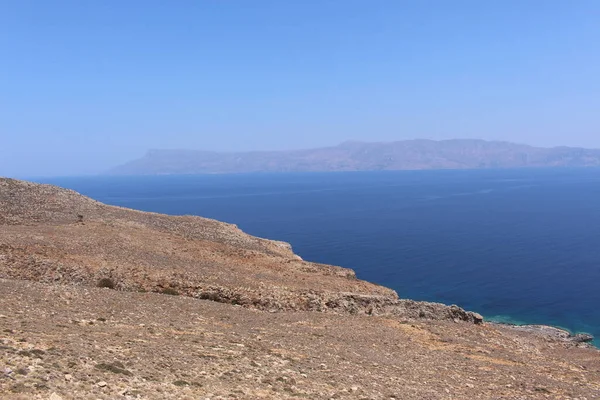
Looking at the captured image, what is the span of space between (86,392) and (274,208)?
16539cm

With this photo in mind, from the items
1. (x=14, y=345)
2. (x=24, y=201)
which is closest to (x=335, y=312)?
(x=14, y=345)

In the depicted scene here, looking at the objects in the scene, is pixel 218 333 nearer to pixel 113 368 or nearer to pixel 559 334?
pixel 113 368

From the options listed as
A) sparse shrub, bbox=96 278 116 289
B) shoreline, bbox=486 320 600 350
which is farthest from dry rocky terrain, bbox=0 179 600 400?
shoreline, bbox=486 320 600 350

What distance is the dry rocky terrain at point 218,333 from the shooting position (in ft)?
43.1

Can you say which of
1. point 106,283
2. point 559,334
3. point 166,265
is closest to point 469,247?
point 559,334

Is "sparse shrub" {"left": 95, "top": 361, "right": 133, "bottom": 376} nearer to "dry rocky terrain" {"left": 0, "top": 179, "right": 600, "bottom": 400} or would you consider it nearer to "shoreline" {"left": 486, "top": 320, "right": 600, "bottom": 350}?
"dry rocky terrain" {"left": 0, "top": 179, "right": 600, "bottom": 400}

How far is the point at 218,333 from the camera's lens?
19.5m

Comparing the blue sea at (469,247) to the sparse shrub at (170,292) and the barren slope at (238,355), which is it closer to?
the barren slope at (238,355)

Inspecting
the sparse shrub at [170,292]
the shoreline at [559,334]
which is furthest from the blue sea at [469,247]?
the sparse shrub at [170,292]

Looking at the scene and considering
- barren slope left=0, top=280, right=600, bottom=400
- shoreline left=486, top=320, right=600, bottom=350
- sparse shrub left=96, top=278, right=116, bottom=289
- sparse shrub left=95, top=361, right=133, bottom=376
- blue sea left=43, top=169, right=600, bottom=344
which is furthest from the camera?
blue sea left=43, top=169, right=600, bottom=344

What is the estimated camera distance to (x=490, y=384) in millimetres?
18766

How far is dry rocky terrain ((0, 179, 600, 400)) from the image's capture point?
13125 mm

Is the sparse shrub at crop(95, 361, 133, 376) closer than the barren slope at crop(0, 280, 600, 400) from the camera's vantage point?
No

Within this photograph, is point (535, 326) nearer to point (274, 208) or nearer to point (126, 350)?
point (126, 350)
